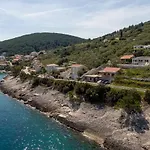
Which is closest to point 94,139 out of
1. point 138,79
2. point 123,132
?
point 123,132

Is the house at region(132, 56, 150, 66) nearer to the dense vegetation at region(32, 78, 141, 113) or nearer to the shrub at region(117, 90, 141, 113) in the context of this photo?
the dense vegetation at region(32, 78, 141, 113)

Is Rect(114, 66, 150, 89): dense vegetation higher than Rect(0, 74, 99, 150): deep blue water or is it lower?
higher

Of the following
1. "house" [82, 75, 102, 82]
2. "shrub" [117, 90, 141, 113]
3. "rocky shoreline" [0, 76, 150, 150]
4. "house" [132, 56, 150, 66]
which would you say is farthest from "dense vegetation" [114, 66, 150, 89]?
"rocky shoreline" [0, 76, 150, 150]

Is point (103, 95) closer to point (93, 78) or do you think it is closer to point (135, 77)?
point (135, 77)

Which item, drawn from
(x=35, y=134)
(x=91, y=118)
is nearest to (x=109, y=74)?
(x=91, y=118)

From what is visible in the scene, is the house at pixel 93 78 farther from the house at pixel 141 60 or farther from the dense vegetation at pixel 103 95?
the house at pixel 141 60

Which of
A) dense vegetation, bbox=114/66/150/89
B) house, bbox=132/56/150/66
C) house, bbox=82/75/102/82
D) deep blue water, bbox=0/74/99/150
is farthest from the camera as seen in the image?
house, bbox=132/56/150/66

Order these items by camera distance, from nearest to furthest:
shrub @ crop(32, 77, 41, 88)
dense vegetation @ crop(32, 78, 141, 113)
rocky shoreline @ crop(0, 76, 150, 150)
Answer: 1. rocky shoreline @ crop(0, 76, 150, 150)
2. dense vegetation @ crop(32, 78, 141, 113)
3. shrub @ crop(32, 77, 41, 88)
